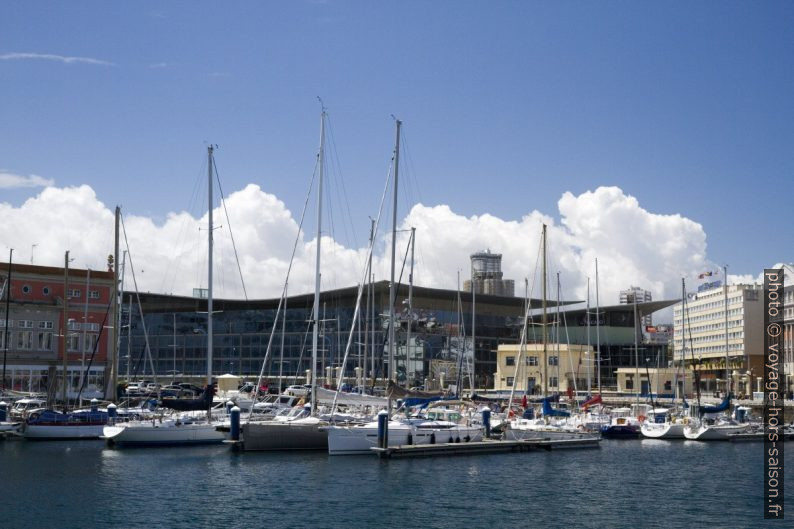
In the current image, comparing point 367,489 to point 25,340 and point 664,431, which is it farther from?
point 25,340

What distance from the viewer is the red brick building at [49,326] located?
85.9m

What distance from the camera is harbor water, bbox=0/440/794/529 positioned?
3719cm

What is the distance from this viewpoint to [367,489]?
144 ft

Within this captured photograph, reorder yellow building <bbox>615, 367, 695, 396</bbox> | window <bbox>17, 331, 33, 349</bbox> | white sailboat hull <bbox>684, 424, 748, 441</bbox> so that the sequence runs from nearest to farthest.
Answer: white sailboat hull <bbox>684, 424, 748, 441</bbox>, window <bbox>17, 331, 33, 349</bbox>, yellow building <bbox>615, 367, 695, 396</bbox>

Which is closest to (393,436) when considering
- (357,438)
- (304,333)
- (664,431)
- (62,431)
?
(357,438)

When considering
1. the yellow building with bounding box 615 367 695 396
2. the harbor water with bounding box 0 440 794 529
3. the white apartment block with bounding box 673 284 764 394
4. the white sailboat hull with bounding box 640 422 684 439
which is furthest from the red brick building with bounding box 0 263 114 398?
the white apartment block with bounding box 673 284 764 394

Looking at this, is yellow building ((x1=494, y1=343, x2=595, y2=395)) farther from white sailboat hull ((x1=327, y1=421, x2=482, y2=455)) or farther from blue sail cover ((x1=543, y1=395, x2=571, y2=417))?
white sailboat hull ((x1=327, y1=421, x2=482, y2=455))

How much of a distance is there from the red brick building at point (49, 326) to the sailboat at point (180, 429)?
2454cm

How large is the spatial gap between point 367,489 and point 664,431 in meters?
39.5

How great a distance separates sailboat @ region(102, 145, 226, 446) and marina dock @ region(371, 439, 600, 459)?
44.2 ft

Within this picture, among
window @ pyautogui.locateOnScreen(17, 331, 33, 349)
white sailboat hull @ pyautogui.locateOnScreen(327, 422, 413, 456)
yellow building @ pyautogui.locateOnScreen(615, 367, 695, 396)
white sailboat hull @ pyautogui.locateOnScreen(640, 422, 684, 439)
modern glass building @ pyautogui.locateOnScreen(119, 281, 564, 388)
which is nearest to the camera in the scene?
white sailboat hull @ pyautogui.locateOnScreen(327, 422, 413, 456)

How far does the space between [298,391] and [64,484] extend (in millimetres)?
46737

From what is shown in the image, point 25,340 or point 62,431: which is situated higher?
point 25,340

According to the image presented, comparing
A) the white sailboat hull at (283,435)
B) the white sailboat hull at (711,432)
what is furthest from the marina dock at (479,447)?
the white sailboat hull at (711,432)
